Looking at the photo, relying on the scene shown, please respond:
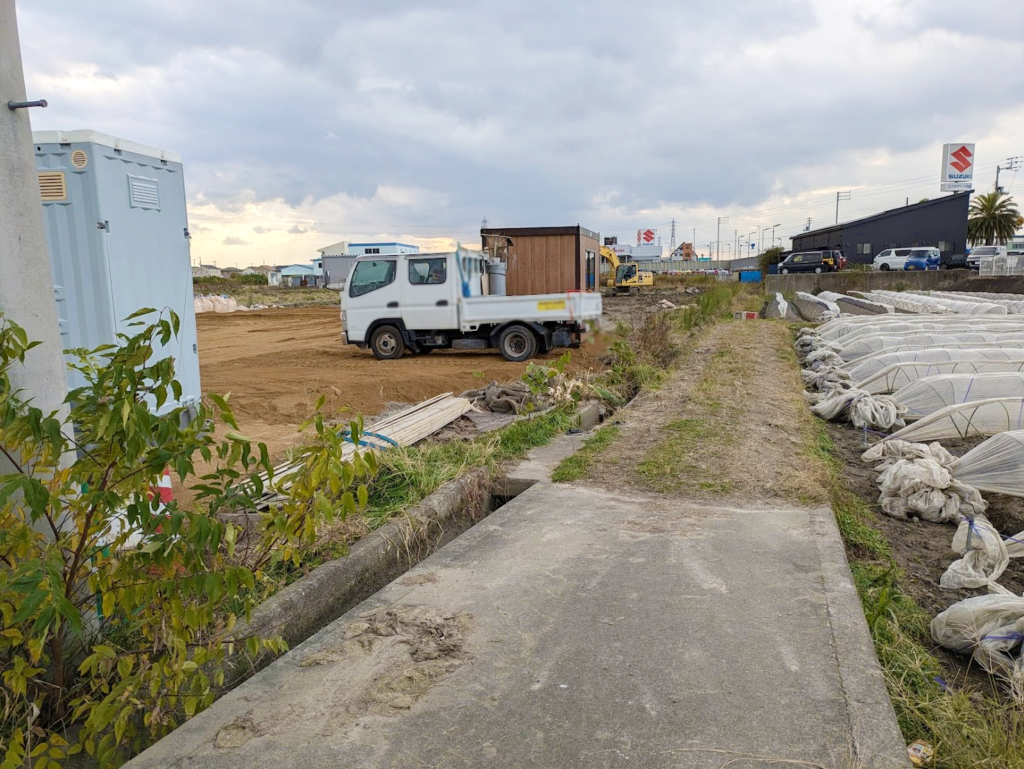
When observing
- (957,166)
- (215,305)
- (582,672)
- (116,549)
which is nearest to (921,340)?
(582,672)

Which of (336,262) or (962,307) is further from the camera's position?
(336,262)

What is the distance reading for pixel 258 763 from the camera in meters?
2.38

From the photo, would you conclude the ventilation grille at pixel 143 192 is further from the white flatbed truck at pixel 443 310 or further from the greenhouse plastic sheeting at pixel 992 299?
the greenhouse plastic sheeting at pixel 992 299

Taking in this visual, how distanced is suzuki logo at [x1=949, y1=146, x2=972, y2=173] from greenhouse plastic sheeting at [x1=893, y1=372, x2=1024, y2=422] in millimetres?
44949

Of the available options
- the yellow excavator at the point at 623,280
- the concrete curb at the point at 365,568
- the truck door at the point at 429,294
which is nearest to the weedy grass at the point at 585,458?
the concrete curb at the point at 365,568

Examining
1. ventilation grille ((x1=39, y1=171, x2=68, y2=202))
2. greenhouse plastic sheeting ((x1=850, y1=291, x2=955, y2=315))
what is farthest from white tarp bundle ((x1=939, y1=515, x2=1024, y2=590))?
greenhouse plastic sheeting ((x1=850, y1=291, x2=955, y2=315))

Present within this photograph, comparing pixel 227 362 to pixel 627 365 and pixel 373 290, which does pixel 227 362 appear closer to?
A: pixel 373 290

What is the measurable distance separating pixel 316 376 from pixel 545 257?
7.37 meters

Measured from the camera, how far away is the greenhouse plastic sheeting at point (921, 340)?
1227 centimetres

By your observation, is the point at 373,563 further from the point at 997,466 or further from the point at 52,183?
the point at 997,466

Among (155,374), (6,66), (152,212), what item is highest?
(6,66)

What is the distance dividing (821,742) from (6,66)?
3681 millimetres

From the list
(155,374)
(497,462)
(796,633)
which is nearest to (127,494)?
(155,374)

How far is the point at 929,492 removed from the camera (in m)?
5.49
